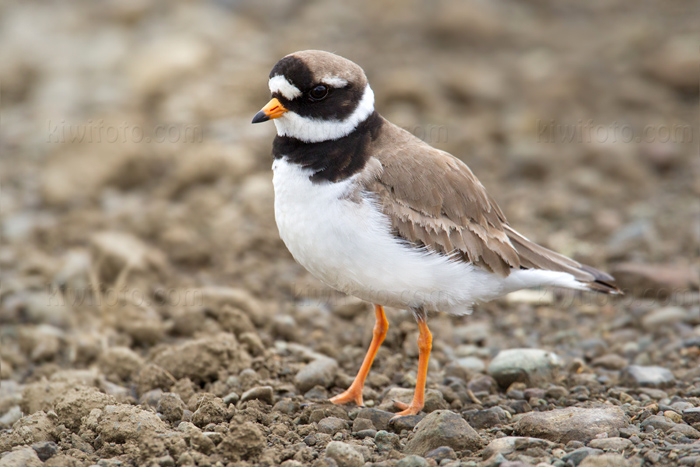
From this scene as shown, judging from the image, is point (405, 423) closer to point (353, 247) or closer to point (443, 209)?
point (353, 247)

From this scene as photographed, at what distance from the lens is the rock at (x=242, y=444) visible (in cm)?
487

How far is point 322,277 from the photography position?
228 inches

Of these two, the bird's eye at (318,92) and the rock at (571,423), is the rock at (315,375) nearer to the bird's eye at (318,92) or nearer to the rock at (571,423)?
the rock at (571,423)

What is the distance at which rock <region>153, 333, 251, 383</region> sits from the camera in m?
6.33

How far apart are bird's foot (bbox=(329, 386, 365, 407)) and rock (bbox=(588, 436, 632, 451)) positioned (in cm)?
183

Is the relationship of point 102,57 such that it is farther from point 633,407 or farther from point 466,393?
point 633,407

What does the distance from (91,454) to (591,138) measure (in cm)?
953

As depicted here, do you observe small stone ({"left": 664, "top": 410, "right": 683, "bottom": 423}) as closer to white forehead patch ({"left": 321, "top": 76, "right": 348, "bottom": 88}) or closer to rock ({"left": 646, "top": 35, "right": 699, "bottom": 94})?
white forehead patch ({"left": 321, "top": 76, "right": 348, "bottom": 88})

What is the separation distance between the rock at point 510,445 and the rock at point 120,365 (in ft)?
10.4

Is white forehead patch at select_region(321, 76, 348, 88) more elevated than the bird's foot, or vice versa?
white forehead patch at select_region(321, 76, 348, 88)

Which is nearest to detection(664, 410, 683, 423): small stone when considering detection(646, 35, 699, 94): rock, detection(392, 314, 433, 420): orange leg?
detection(392, 314, 433, 420): orange leg

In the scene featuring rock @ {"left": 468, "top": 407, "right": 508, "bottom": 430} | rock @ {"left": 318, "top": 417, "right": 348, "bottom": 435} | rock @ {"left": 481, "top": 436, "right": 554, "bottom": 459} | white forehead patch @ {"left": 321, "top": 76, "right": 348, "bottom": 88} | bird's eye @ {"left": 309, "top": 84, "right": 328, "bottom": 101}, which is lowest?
rock @ {"left": 468, "top": 407, "right": 508, "bottom": 430}

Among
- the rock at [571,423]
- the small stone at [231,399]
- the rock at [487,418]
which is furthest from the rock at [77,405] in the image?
the rock at [571,423]

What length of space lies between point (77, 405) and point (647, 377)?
441cm
